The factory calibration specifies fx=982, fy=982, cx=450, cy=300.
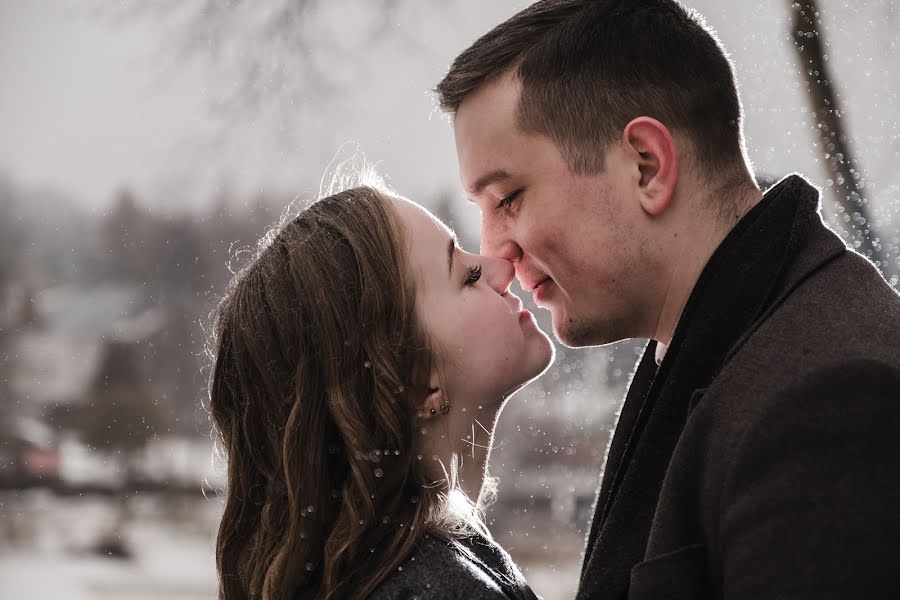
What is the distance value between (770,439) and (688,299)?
0.82ft

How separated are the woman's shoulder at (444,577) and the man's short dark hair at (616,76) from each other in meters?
0.46

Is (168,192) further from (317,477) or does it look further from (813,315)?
(813,315)

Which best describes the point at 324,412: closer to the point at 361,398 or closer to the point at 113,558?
the point at 361,398

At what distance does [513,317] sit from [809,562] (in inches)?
21.4

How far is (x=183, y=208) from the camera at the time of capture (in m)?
1.84

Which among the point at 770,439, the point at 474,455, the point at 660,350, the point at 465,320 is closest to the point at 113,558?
the point at 474,455

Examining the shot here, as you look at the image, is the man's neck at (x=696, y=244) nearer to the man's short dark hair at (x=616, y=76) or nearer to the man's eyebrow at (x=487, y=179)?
the man's short dark hair at (x=616, y=76)

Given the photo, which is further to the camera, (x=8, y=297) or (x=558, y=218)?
(x=8, y=297)

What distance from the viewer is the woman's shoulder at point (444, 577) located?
1052mm

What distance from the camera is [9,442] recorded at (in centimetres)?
184

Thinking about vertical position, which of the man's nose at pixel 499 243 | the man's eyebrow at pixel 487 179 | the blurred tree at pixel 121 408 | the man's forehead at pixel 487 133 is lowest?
the blurred tree at pixel 121 408

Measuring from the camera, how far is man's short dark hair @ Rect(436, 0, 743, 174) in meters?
1.14

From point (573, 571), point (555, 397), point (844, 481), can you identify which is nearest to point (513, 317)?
point (844, 481)

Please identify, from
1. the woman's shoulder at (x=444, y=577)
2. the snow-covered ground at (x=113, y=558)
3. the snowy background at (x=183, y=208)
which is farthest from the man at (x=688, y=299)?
the snow-covered ground at (x=113, y=558)
